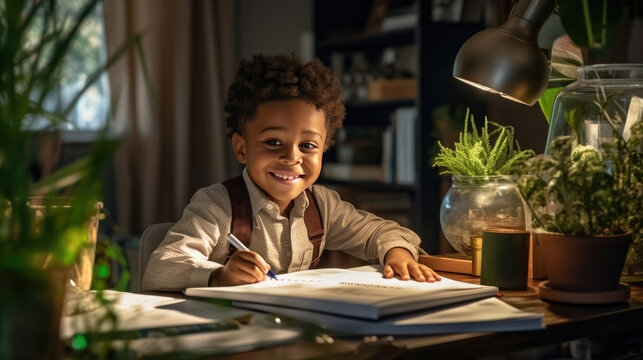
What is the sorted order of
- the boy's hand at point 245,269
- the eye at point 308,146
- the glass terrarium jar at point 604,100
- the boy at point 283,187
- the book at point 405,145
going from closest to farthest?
the boy's hand at point 245,269 < the glass terrarium jar at point 604,100 < the boy at point 283,187 < the eye at point 308,146 < the book at point 405,145

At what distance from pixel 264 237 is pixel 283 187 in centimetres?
11

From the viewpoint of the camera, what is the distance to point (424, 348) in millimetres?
664

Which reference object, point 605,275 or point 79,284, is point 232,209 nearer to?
point 79,284

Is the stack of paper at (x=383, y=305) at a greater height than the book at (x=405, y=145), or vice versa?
the book at (x=405, y=145)

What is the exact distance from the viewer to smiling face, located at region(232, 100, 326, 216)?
1291mm

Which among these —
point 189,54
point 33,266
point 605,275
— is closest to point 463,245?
point 605,275

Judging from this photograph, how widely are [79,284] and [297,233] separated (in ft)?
1.70

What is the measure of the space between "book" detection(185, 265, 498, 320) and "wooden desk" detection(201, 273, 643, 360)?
0.17 ft

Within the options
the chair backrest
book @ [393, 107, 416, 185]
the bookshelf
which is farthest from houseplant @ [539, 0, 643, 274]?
book @ [393, 107, 416, 185]

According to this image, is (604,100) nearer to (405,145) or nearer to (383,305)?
(383,305)

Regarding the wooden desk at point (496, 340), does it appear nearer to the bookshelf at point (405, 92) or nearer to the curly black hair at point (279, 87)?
the curly black hair at point (279, 87)

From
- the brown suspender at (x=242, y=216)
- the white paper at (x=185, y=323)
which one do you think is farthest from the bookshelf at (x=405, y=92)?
the white paper at (x=185, y=323)

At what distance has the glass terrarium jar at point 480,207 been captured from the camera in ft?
3.67

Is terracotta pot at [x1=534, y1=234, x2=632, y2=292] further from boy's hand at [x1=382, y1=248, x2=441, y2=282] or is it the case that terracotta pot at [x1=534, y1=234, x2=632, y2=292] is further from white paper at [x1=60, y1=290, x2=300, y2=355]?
white paper at [x1=60, y1=290, x2=300, y2=355]
